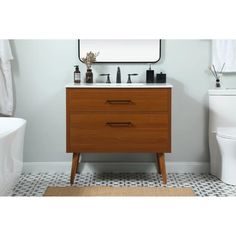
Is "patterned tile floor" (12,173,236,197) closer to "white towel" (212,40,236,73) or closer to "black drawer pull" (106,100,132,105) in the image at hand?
"black drawer pull" (106,100,132,105)

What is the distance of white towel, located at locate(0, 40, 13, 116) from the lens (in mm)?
2683

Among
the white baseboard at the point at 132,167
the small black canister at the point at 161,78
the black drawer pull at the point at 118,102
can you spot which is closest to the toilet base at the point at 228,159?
the white baseboard at the point at 132,167

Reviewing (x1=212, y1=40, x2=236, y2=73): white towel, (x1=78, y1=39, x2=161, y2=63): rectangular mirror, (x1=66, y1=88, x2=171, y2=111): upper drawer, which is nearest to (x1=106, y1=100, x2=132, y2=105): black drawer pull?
(x1=66, y1=88, x2=171, y2=111): upper drawer

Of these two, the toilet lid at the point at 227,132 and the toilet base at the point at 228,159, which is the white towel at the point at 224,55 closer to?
the toilet lid at the point at 227,132

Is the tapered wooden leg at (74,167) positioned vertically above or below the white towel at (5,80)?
below

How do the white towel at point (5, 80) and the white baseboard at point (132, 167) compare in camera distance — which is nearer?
the white towel at point (5, 80)

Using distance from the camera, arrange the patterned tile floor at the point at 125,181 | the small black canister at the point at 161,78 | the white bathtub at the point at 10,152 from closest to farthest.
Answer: the white bathtub at the point at 10,152, the patterned tile floor at the point at 125,181, the small black canister at the point at 161,78

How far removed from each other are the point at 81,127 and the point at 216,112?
0.95 m

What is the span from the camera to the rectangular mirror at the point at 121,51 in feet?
9.06

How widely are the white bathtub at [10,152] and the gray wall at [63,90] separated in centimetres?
41

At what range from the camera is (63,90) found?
9.18 feet
